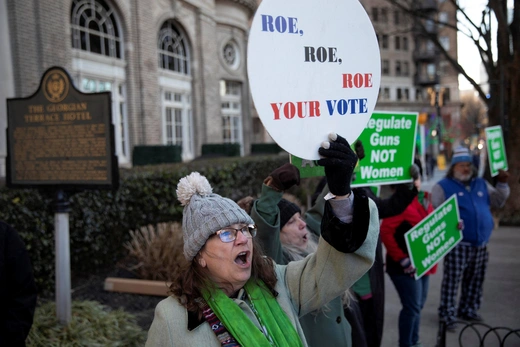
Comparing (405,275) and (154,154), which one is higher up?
(154,154)

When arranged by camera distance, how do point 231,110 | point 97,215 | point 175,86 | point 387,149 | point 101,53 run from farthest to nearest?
point 231,110 → point 175,86 → point 101,53 → point 97,215 → point 387,149

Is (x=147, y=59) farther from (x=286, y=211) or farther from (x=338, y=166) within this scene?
(x=338, y=166)

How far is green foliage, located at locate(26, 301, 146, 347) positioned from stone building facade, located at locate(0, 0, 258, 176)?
689cm

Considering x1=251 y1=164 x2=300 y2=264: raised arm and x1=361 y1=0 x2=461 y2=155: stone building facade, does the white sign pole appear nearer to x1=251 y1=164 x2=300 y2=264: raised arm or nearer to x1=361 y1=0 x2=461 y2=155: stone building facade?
x1=251 y1=164 x2=300 y2=264: raised arm

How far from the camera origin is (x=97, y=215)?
6.18 m

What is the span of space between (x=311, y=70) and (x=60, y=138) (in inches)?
130

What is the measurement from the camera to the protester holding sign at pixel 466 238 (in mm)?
5297

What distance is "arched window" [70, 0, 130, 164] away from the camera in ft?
41.3

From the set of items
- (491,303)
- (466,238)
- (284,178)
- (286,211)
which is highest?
(284,178)

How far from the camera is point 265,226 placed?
2.75 meters

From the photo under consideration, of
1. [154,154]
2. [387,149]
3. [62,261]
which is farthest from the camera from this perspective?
[154,154]

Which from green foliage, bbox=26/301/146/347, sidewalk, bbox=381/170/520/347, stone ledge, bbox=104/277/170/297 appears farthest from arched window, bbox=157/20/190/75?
green foliage, bbox=26/301/146/347

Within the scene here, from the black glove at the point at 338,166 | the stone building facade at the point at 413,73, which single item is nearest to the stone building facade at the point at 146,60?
the black glove at the point at 338,166

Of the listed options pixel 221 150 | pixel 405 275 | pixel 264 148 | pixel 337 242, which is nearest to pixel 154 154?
pixel 221 150
